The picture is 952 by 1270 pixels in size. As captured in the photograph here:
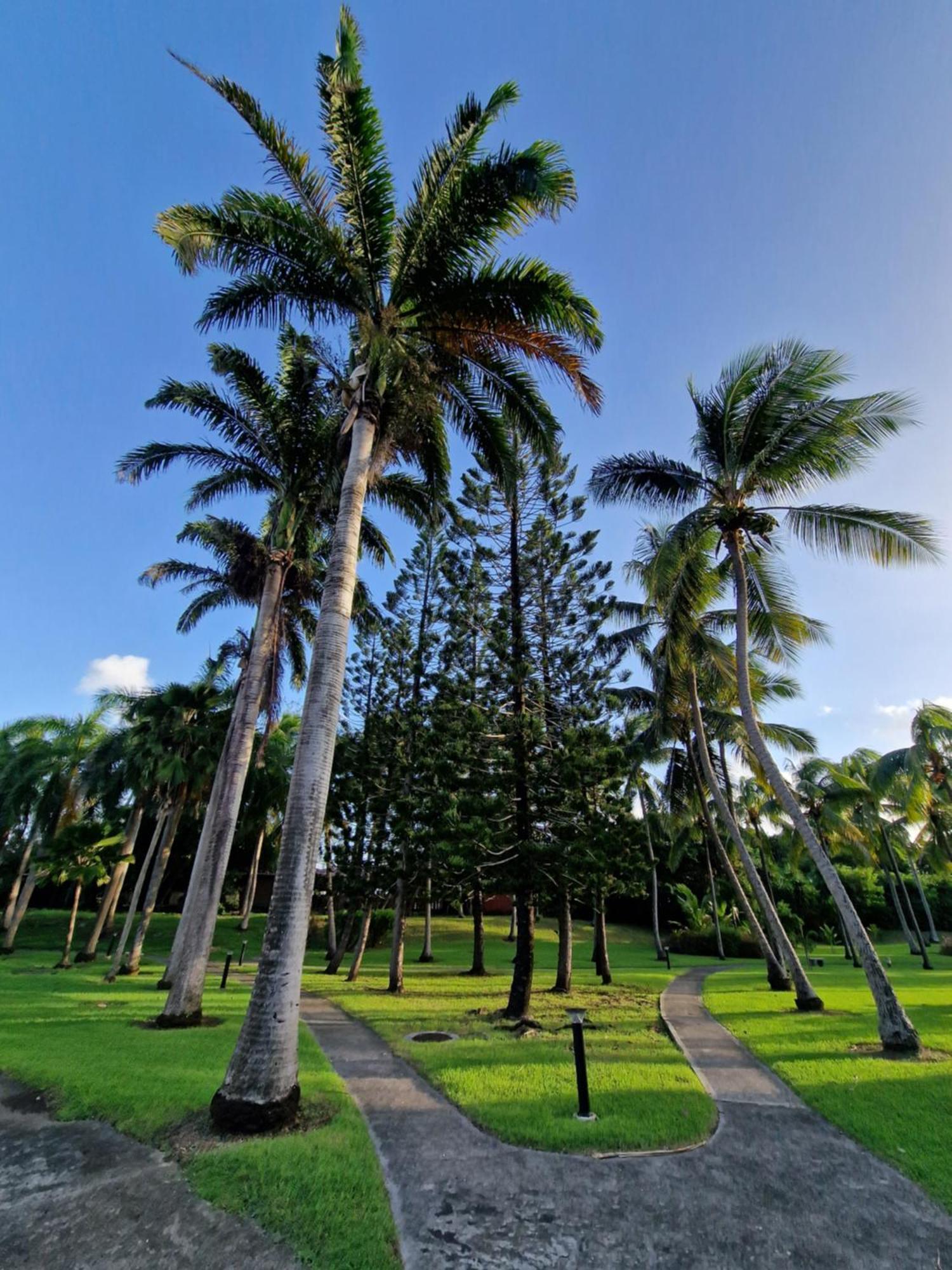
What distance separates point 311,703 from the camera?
660 cm

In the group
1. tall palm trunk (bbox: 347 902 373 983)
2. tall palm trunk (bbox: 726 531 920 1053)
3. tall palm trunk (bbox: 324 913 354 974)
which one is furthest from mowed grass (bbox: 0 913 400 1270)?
tall palm trunk (bbox: 324 913 354 974)

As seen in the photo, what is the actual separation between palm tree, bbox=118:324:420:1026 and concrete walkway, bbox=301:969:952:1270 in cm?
675

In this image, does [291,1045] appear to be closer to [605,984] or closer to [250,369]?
[250,369]

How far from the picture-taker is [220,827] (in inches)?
417

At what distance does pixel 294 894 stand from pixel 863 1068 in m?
7.43

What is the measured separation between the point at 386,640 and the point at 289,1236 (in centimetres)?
1805

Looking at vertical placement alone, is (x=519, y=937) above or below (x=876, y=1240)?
above

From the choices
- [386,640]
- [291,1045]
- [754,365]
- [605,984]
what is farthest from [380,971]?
[754,365]

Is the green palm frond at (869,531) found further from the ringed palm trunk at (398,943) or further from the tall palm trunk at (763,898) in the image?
the ringed palm trunk at (398,943)

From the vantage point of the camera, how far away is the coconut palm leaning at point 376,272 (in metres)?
7.72

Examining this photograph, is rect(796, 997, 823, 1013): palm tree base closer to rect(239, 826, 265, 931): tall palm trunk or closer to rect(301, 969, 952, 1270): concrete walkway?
rect(301, 969, 952, 1270): concrete walkway

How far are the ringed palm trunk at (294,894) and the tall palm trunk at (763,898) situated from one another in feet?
34.0

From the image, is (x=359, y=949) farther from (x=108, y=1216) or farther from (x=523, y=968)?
(x=108, y=1216)

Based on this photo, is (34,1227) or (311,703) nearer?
(34,1227)
